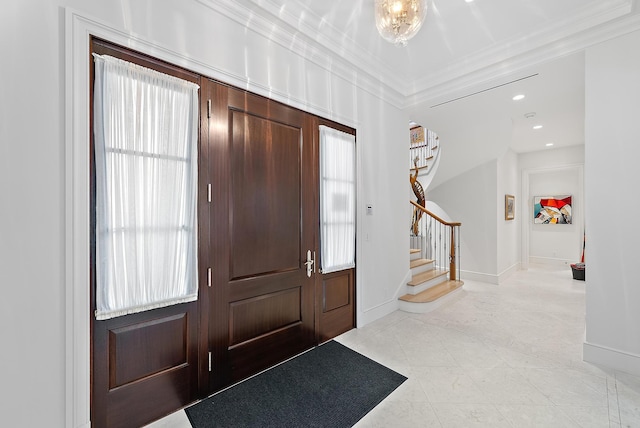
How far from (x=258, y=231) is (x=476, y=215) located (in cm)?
519

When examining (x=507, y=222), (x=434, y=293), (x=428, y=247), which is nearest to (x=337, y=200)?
(x=434, y=293)

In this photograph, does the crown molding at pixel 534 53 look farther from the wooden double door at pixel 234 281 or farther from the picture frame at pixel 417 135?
the picture frame at pixel 417 135

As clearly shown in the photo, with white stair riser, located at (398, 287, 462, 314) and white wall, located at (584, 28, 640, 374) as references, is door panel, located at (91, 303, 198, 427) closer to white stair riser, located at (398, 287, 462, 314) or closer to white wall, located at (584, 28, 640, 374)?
white stair riser, located at (398, 287, 462, 314)

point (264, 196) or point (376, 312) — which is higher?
point (264, 196)

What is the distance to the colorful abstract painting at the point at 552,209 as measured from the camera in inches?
257

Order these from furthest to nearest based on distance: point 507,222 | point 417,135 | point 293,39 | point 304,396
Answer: point 417,135 → point 507,222 → point 293,39 → point 304,396

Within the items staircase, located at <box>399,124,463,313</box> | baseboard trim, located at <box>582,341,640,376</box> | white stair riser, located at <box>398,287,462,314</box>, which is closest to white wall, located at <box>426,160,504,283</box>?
staircase, located at <box>399,124,463,313</box>

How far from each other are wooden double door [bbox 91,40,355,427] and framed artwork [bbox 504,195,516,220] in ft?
16.7

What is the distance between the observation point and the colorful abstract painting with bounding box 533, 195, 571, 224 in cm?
653

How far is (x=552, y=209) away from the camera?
6.71 m

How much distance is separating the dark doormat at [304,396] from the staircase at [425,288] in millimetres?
1511

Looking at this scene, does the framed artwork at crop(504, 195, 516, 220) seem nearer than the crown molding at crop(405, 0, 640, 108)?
No

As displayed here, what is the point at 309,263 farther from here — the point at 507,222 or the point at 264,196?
the point at 507,222

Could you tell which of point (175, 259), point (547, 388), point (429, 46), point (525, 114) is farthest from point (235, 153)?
point (525, 114)
